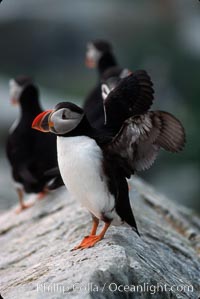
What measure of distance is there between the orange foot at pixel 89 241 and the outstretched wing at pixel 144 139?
0.47 meters

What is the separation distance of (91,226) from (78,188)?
93 cm

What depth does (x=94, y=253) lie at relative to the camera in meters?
4.87

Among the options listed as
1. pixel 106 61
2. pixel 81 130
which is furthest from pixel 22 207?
pixel 81 130

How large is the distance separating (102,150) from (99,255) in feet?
2.17

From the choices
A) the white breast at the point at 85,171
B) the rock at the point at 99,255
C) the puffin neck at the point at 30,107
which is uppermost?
the white breast at the point at 85,171

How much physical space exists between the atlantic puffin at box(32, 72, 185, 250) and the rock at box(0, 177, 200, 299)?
307 mm

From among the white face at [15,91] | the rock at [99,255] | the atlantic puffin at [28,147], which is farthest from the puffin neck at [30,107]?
the rock at [99,255]

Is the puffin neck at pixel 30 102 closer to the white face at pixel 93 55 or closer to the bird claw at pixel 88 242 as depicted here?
the white face at pixel 93 55

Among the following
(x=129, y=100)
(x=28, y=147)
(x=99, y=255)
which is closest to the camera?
(x=99, y=255)

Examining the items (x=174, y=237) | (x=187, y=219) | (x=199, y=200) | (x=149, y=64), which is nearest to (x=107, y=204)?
(x=174, y=237)

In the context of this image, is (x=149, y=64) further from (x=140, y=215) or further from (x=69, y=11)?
(x=140, y=215)

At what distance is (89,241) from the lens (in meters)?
5.14

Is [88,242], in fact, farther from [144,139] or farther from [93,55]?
[93,55]

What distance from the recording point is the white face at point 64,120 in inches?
194
